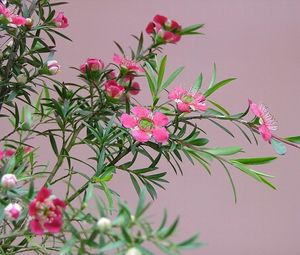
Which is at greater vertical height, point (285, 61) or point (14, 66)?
point (285, 61)

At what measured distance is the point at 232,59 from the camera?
170 cm

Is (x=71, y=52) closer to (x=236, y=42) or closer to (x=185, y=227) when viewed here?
(x=236, y=42)

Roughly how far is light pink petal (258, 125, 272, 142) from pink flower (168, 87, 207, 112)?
79mm

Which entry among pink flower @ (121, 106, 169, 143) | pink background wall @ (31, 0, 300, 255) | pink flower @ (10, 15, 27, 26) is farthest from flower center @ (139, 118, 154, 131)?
pink background wall @ (31, 0, 300, 255)

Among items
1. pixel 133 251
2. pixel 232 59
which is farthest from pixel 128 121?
pixel 232 59

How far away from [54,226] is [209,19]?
53.7 inches

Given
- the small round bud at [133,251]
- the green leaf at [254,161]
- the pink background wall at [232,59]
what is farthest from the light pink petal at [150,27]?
the pink background wall at [232,59]

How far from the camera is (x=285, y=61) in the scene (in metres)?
1.70

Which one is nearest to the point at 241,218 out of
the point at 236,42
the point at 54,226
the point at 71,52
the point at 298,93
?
the point at 298,93

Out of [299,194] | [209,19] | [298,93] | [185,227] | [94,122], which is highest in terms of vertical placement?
[209,19]

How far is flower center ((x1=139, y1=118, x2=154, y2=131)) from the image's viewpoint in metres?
0.63

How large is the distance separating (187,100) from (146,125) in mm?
79

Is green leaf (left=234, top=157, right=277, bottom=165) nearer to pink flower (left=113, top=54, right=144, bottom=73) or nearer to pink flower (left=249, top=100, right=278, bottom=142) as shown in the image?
pink flower (left=249, top=100, right=278, bottom=142)

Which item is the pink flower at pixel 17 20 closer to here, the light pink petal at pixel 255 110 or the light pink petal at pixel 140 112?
the light pink petal at pixel 140 112
